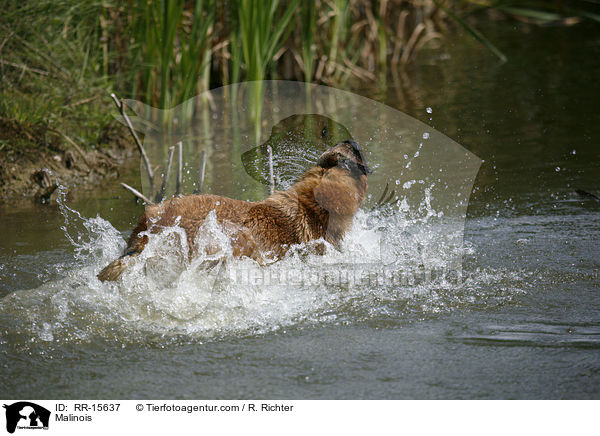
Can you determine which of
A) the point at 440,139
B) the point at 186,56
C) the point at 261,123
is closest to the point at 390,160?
the point at 440,139

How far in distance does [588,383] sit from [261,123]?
551 cm

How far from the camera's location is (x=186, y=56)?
7660 mm

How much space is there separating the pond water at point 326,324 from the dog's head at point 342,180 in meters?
0.44

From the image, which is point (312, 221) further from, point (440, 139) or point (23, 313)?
point (440, 139)

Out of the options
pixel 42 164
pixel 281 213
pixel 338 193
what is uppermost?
pixel 42 164

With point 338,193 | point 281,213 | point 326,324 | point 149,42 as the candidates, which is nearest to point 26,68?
point 149,42

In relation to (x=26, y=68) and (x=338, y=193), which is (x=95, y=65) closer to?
(x=26, y=68)

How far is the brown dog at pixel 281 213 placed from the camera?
4203mm

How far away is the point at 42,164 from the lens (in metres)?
7.54

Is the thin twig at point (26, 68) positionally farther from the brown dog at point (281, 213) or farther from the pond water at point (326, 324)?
the brown dog at point (281, 213)
